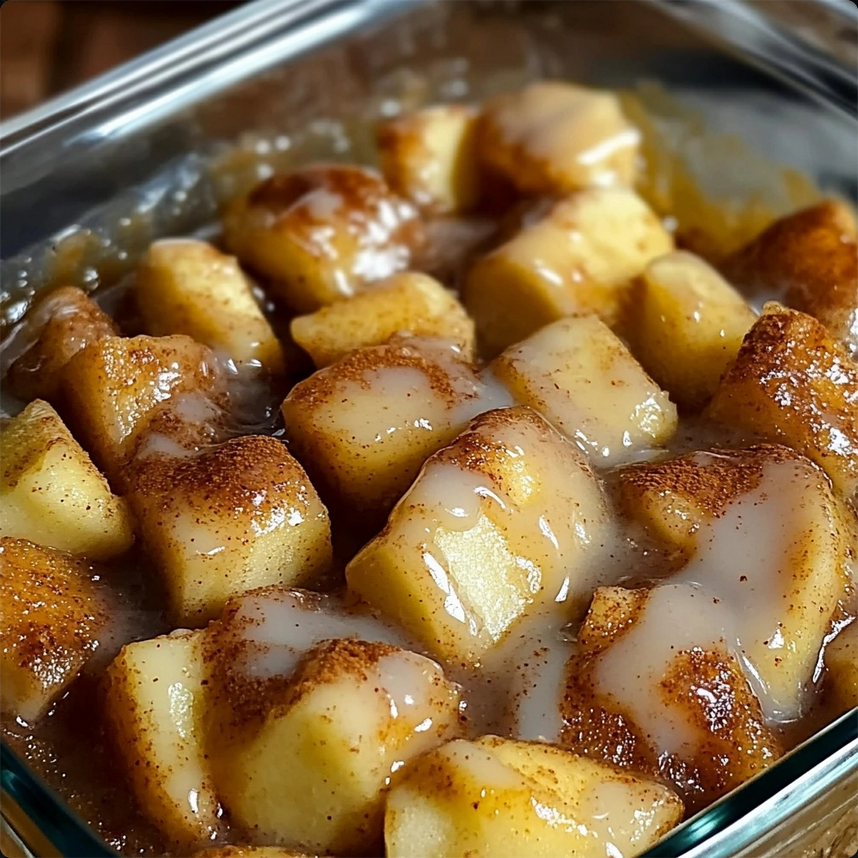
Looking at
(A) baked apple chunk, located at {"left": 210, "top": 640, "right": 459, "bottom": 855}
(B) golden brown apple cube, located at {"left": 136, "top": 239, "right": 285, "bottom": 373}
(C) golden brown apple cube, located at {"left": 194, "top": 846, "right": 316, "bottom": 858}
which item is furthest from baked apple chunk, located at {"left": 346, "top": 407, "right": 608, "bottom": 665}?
(B) golden brown apple cube, located at {"left": 136, "top": 239, "right": 285, "bottom": 373}

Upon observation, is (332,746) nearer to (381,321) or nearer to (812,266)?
(381,321)

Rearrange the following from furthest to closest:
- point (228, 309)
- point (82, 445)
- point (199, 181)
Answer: point (199, 181) → point (228, 309) → point (82, 445)

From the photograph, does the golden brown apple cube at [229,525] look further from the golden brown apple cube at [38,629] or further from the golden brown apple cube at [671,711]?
the golden brown apple cube at [671,711]

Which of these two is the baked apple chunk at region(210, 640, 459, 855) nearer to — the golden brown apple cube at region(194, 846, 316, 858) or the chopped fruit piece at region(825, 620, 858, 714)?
the golden brown apple cube at region(194, 846, 316, 858)

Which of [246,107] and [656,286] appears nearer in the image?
[656,286]

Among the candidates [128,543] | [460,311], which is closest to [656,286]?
[460,311]

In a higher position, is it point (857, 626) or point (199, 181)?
point (199, 181)

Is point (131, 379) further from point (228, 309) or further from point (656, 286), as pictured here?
point (656, 286)
